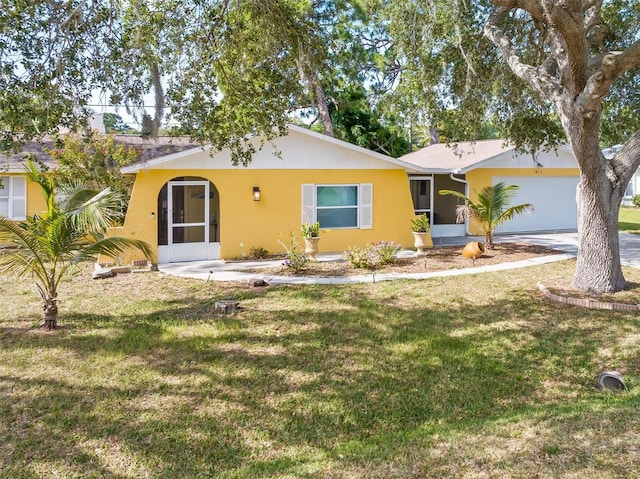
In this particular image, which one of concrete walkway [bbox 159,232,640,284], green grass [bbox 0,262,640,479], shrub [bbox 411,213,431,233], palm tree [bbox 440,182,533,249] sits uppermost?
palm tree [bbox 440,182,533,249]

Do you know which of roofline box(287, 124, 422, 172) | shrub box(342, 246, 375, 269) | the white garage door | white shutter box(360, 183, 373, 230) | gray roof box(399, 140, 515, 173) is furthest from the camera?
the white garage door

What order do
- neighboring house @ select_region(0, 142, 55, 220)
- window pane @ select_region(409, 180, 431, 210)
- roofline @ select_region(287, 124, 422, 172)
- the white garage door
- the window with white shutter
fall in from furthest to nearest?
the white garage door
window pane @ select_region(409, 180, 431, 210)
neighboring house @ select_region(0, 142, 55, 220)
the window with white shutter
roofline @ select_region(287, 124, 422, 172)

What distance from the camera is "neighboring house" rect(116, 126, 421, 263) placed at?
12.7m

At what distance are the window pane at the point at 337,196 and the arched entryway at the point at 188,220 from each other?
287 cm

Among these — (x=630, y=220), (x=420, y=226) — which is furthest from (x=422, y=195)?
(x=630, y=220)

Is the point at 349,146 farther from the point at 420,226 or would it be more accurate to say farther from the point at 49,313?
the point at 49,313

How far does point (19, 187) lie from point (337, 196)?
31.8 feet

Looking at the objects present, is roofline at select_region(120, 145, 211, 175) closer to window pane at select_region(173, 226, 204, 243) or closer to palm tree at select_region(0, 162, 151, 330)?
window pane at select_region(173, 226, 204, 243)

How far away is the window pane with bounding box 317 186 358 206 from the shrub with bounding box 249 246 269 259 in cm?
205

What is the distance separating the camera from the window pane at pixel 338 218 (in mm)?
14375

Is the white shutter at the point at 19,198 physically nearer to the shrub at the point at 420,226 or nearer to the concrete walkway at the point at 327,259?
the concrete walkway at the point at 327,259

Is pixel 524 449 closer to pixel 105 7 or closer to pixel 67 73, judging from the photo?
pixel 67 73

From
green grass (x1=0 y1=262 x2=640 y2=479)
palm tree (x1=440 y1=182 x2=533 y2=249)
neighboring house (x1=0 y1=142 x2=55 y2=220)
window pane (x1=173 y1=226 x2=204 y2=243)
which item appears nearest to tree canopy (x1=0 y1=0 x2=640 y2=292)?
palm tree (x1=440 y1=182 x2=533 y2=249)

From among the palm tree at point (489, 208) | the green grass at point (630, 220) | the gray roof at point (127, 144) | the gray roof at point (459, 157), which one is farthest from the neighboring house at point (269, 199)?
the green grass at point (630, 220)
